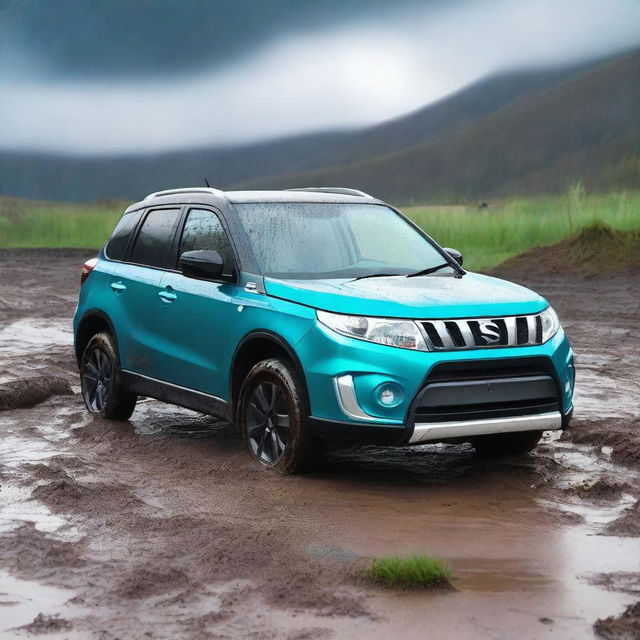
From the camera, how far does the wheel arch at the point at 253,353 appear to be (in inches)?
321

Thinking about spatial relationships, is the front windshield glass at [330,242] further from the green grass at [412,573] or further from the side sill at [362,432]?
the green grass at [412,573]

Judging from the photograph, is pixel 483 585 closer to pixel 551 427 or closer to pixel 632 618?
pixel 632 618

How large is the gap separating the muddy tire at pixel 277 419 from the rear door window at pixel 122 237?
2.38 meters

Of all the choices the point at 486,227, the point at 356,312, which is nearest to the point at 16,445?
the point at 356,312

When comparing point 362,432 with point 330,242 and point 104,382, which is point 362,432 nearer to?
point 330,242

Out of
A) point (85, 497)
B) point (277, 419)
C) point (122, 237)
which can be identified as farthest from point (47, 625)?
point (122, 237)

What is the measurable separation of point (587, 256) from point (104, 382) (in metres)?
19.9

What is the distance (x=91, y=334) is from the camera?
35.6ft

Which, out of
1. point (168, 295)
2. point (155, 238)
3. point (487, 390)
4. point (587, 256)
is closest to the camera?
point (487, 390)

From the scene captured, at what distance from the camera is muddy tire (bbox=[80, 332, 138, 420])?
1025cm

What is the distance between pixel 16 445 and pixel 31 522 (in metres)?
2.46

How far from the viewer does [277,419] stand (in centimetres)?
827

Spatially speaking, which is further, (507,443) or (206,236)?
(206,236)

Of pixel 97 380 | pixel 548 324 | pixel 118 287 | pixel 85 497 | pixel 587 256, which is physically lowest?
pixel 587 256
